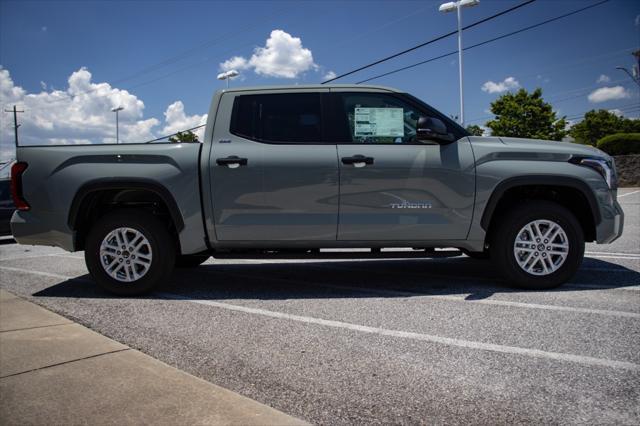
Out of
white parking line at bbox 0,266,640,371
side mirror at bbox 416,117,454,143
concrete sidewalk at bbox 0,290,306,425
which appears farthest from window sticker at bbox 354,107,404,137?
concrete sidewalk at bbox 0,290,306,425

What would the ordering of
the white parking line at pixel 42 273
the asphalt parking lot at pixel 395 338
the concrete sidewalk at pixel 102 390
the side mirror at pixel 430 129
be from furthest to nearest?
the white parking line at pixel 42 273 → the side mirror at pixel 430 129 → the asphalt parking lot at pixel 395 338 → the concrete sidewalk at pixel 102 390

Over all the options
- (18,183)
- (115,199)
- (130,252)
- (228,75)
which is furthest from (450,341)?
(228,75)

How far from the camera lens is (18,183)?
4.62 meters

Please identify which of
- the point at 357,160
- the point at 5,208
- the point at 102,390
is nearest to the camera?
the point at 102,390

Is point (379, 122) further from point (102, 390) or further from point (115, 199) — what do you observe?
point (102, 390)

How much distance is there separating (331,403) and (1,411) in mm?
1622

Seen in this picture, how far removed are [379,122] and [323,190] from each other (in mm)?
913

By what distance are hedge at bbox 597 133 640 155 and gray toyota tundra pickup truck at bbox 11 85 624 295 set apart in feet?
89.1

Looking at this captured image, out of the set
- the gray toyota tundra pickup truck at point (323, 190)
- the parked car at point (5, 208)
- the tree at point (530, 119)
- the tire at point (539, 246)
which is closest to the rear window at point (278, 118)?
the gray toyota tundra pickup truck at point (323, 190)

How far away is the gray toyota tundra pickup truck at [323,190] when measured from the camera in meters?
4.54

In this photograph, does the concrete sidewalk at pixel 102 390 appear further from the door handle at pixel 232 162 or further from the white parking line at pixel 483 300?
the white parking line at pixel 483 300

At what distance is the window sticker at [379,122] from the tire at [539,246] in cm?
143

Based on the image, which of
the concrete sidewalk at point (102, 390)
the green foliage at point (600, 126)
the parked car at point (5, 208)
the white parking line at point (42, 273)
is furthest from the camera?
the green foliage at point (600, 126)

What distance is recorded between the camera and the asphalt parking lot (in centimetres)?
231
